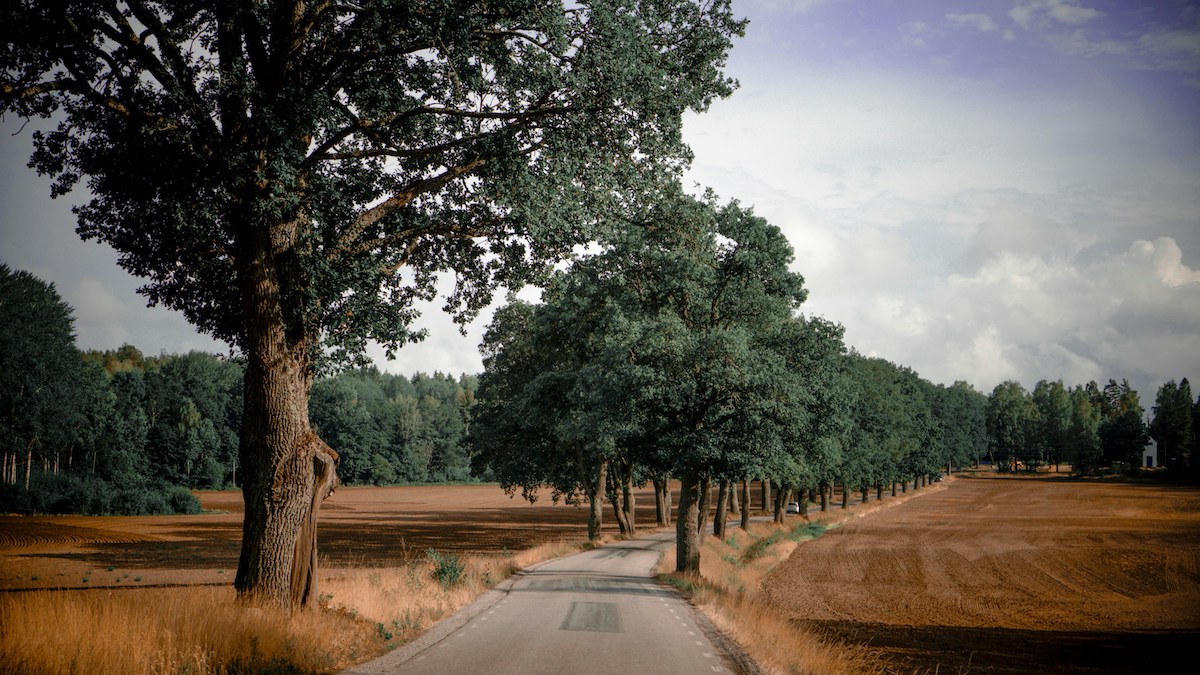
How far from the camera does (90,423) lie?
Answer: 84.0m

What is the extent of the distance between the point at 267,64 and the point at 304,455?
6282 mm

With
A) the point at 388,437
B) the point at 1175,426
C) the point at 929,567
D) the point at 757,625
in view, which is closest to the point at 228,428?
the point at 388,437

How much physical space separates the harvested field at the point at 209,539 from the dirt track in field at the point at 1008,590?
15792 millimetres

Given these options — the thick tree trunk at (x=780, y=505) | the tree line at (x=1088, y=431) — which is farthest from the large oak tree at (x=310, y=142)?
the tree line at (x=1088, y=431)

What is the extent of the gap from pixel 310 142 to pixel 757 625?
40.6ft

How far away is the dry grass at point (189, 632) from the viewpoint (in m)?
7.77

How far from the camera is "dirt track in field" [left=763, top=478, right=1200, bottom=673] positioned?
2144 cm

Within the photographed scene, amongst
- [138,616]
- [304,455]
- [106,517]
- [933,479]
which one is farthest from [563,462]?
[933,479]

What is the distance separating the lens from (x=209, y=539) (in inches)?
2012

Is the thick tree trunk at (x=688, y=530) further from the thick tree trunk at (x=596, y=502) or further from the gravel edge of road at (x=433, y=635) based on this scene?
the thick tree trunk at (x=596, y=502)

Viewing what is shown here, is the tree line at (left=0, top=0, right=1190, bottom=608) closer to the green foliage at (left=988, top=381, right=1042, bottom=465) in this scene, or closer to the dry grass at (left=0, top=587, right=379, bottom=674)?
the dry grass at (left=0, top=587, right=379, bottom=674)

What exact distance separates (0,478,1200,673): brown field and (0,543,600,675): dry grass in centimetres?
1176

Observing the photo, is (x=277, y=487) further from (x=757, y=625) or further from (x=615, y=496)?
(x=615, y=496)

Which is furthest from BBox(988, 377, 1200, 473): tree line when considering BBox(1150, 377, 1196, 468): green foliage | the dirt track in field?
the dirt track in field
